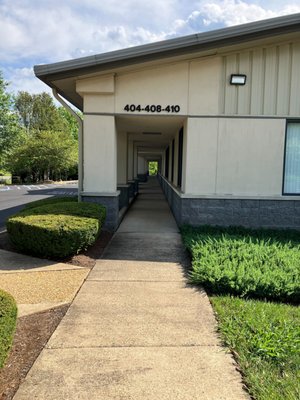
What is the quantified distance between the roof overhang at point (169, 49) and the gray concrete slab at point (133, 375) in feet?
20.7

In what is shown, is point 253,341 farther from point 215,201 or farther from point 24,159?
point 24,159

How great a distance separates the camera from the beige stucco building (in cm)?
803

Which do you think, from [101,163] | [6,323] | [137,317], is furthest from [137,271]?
[101,163]

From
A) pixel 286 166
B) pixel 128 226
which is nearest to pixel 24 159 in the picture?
pixel 128 226

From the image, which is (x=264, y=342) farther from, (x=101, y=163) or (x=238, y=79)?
(x=238, y=79)

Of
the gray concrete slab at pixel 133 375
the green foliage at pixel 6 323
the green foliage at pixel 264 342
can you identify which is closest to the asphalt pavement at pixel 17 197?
the green foliage at pixel 6 323

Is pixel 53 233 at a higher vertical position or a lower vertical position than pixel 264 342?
higher

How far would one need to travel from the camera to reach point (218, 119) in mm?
8211

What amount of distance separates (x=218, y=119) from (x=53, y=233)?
493cm

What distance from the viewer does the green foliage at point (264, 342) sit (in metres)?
2.70

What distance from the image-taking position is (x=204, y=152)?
27.3 ft

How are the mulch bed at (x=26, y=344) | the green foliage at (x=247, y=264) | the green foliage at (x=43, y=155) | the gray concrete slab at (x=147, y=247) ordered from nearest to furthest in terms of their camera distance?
the mulch bed at (x=26, y=344), the green foliage at (x=247, y=264), the gray concrete slab at (x=147, y=247), the green foliage at (x=43, y=155)

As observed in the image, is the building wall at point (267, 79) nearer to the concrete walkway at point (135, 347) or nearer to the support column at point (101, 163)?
the support column at point (101, 163)

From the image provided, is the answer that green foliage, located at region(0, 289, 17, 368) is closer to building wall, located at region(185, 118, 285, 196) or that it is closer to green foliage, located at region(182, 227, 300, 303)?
green foliage, located at region(182, 227, 300, 303)
